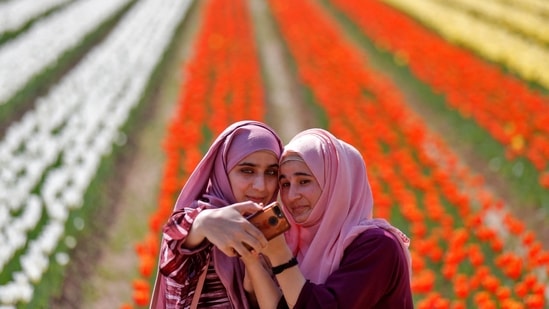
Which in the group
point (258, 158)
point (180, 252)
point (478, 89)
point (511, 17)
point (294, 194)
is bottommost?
point (511, 17)

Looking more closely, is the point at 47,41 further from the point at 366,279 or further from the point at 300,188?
the point at 366,279

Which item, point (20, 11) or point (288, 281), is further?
point (20, 11)

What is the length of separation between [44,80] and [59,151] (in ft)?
15.3

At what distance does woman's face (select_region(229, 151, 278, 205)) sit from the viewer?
111 inches

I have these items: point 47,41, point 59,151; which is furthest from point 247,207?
point 47,41

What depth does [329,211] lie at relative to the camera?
9.07 ft

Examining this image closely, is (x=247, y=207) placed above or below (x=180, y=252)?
above

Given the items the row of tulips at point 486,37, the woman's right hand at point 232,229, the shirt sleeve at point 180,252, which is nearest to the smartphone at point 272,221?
the woman's right hand at point 232,229

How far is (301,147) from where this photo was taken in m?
2.79

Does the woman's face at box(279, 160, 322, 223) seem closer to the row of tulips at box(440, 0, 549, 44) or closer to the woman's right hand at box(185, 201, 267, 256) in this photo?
the woman's right hand at box(185, 201, 267, 256)

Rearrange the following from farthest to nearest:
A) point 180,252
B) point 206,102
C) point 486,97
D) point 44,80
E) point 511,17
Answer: point 511,17 → point 44,80 → point 206,102 → point 486,97 → point 180,252

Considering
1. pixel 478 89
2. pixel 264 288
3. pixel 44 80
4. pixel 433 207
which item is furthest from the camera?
pixel 44 80

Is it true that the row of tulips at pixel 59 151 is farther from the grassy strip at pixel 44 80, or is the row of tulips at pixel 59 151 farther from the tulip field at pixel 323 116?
the grassy strip at pixel 44 80

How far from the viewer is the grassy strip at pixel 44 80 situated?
10.5 meters
